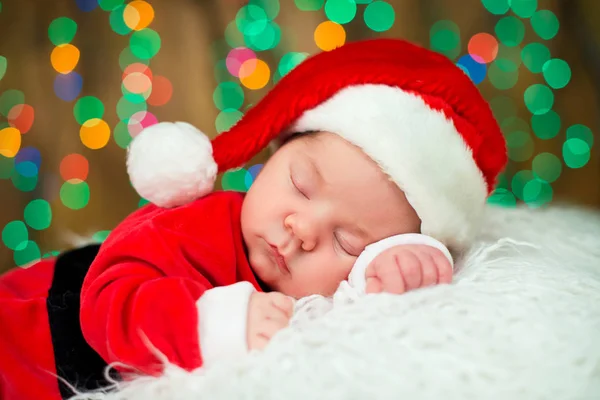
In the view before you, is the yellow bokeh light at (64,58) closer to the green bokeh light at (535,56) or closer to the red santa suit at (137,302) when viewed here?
the red santa suit at (137,302)

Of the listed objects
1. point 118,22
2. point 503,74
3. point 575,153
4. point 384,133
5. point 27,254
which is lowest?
point 27,254

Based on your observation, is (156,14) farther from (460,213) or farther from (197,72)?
(460,213)

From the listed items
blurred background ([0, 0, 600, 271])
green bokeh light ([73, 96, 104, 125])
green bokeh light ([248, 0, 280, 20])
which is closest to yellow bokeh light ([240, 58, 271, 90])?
blurred background ([0, 0, 600, 271])

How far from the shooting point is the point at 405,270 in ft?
2.52

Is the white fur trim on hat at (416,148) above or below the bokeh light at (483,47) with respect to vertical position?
below

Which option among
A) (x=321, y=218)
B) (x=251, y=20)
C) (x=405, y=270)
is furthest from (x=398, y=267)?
(x=251, y=20)

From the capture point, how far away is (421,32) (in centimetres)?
149

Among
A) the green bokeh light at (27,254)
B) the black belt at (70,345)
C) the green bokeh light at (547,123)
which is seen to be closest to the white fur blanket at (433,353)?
the black belt at (70,345)

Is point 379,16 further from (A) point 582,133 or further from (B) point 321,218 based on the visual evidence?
(B) point 321,218

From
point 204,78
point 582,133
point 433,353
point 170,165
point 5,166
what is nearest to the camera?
point 433,353

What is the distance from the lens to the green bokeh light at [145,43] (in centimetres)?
138

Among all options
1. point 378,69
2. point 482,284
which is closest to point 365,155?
point 378,69

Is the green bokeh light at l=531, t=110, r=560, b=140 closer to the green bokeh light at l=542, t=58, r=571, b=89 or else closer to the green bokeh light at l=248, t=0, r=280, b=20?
the green bokeh light at l=542, t=58, r=571, b=89

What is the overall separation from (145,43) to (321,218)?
794 millimetres
